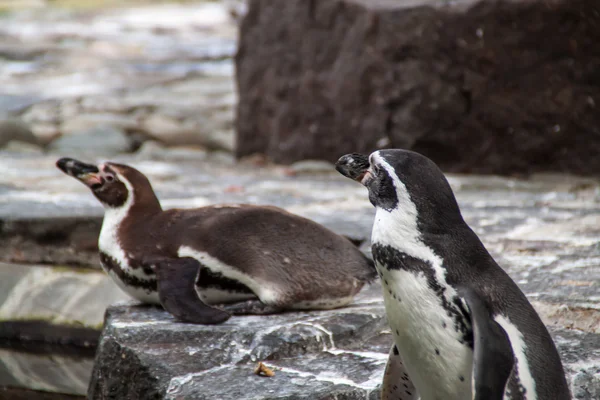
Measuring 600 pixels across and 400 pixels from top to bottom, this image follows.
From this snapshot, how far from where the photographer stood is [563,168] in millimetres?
6355

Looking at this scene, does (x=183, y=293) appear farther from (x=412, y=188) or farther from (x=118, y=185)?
(x=412, y=188)

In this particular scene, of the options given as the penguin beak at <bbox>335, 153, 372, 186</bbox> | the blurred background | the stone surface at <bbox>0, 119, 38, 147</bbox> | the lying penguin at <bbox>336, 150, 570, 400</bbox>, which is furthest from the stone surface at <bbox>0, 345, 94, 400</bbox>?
the stone surface at <bbox>0, 119, 38, 147</bbox>

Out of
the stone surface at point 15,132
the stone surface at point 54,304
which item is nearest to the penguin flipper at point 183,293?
the stone surface at point 54,304

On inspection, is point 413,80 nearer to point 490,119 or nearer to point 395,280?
point 490,119

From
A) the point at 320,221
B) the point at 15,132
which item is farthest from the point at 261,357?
the point at 15,132

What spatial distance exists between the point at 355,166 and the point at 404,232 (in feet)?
0.91

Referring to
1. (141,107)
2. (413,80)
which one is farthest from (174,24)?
(413,80)

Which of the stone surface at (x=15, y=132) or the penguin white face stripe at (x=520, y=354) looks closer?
A: the penguin white face stripe at (x=520, y=354)

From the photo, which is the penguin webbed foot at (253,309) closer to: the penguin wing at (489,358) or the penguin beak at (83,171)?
the penguin beak at (83,171)

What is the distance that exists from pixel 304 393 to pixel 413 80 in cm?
419

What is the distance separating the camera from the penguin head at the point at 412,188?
7.84ft

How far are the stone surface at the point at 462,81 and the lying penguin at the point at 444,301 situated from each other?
13.2 feet

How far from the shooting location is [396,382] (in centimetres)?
258

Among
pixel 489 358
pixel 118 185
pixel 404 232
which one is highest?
pixel 404 232
